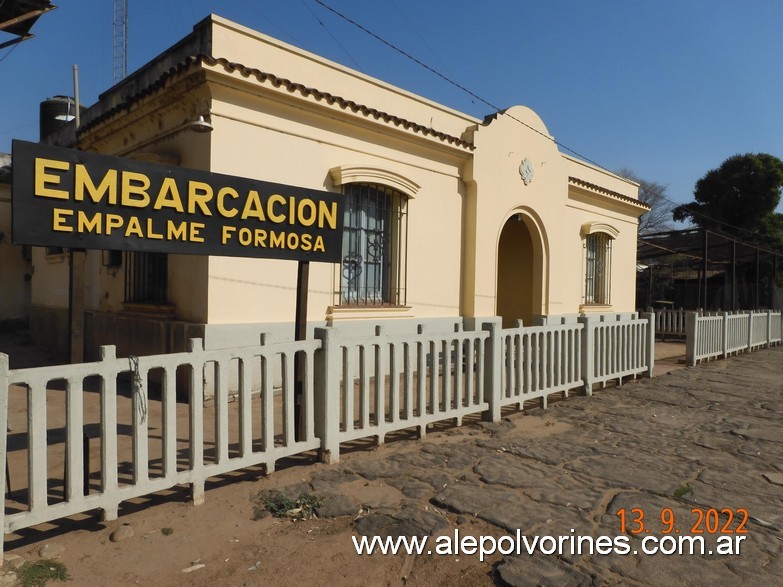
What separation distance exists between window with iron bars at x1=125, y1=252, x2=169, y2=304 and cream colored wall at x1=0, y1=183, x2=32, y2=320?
7.47 metres

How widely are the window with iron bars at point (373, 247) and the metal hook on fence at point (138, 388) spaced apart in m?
4.77

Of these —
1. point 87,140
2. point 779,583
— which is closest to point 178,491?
point 779,583

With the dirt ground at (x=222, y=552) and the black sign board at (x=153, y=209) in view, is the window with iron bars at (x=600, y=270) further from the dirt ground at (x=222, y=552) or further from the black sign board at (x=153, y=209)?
the dirt ground at (x=222, y=552)

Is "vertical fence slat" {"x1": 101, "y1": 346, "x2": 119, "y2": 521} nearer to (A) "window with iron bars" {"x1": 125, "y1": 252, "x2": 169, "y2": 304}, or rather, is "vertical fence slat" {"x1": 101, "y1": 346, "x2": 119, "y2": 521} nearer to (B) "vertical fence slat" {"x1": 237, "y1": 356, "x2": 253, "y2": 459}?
(B) "vertical fence slat" {"x1": 237, "y1": 356, "x2": 253, "y2": 459}

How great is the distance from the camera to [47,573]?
8.59 ft

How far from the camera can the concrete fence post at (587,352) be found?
23.1ft

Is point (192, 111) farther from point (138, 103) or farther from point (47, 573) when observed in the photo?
point (47, 573)

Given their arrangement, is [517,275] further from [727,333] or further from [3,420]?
[3,420]

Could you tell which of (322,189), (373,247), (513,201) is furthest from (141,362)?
(513,201)

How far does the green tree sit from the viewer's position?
25078 millimetres

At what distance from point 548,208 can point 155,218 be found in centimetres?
942

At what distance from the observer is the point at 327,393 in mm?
4195

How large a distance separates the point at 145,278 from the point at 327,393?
4.95 m

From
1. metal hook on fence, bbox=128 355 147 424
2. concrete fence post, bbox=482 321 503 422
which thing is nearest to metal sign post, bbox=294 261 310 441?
metal hook on fence, bbox=128 355 147 424
